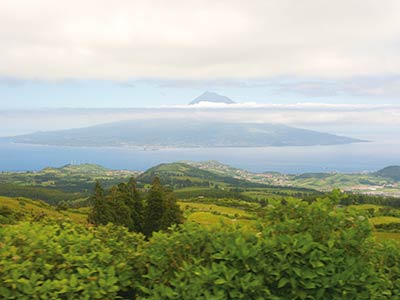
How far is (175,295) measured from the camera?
13.6ft

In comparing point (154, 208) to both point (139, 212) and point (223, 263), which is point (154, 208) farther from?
point (223, 263)

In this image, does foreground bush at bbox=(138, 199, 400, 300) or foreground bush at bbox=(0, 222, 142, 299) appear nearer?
foreground bush at bbox=(0, 222, 142, 299)

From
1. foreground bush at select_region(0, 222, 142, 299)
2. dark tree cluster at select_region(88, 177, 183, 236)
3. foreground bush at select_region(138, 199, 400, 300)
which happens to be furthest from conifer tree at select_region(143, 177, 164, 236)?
foreground bush at select_region(138, 199, 400, 300)

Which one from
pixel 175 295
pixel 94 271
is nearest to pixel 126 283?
pixel 94 271

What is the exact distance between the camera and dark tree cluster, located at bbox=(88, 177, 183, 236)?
1470 inches

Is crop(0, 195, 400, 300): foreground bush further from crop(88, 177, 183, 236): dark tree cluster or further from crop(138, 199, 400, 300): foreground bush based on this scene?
crop(88, 177, 183, 236): dark tree cluster

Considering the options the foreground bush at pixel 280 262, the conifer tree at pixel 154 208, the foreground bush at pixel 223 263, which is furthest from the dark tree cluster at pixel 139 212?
the foreground bush at pixel 280 262

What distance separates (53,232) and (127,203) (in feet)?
122

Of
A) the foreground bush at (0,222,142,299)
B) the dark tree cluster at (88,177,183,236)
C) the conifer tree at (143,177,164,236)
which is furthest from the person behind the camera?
the conifer tree at (143,177,164,236)

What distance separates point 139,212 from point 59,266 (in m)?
38.5

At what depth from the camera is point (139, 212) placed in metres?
42.2

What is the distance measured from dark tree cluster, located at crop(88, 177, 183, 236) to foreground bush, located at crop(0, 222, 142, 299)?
3202 centimetres

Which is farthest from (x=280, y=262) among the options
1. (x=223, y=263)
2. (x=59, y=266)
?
(x=59, y=266)

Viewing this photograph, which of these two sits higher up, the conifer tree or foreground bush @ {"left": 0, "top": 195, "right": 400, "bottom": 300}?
foreground bush @ {"left": 0, "top": 195, "right": 400, "bottom": 300}
